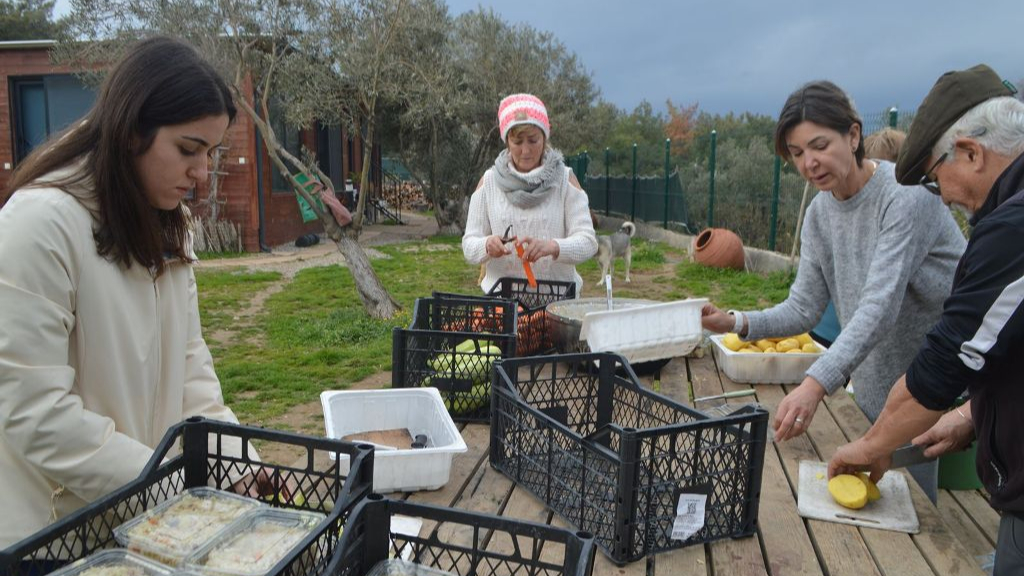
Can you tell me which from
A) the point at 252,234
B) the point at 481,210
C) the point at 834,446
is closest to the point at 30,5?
the point at 252,234

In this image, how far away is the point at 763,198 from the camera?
12.9 metres

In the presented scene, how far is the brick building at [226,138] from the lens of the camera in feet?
46.6

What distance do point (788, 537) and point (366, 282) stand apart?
706cm

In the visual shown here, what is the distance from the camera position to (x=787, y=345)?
124 inches

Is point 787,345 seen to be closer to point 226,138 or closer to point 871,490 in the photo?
point 871,490

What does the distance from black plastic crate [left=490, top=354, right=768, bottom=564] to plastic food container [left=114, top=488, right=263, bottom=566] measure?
0.73m

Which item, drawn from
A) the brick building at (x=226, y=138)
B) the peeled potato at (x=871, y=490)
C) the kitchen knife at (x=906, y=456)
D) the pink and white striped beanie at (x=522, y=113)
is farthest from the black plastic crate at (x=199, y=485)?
the brick building at (x=226, y=138)

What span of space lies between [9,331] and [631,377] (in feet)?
4.92

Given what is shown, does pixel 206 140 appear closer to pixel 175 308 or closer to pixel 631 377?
pixel 175 308

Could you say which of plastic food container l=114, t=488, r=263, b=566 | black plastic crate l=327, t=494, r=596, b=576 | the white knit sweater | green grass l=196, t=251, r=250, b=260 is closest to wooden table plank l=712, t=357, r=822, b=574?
black plastic crate l=327, t=494, r=596, b=576

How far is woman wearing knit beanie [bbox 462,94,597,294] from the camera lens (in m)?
3.55

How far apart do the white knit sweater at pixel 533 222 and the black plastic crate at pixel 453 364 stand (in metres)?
1.12

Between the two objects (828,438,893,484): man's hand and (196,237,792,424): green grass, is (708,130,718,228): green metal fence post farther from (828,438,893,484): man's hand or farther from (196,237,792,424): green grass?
(828,438,893,484): man's hand

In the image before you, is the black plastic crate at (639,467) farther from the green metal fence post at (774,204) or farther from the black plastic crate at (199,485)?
the green metal fence post at (774,204)
